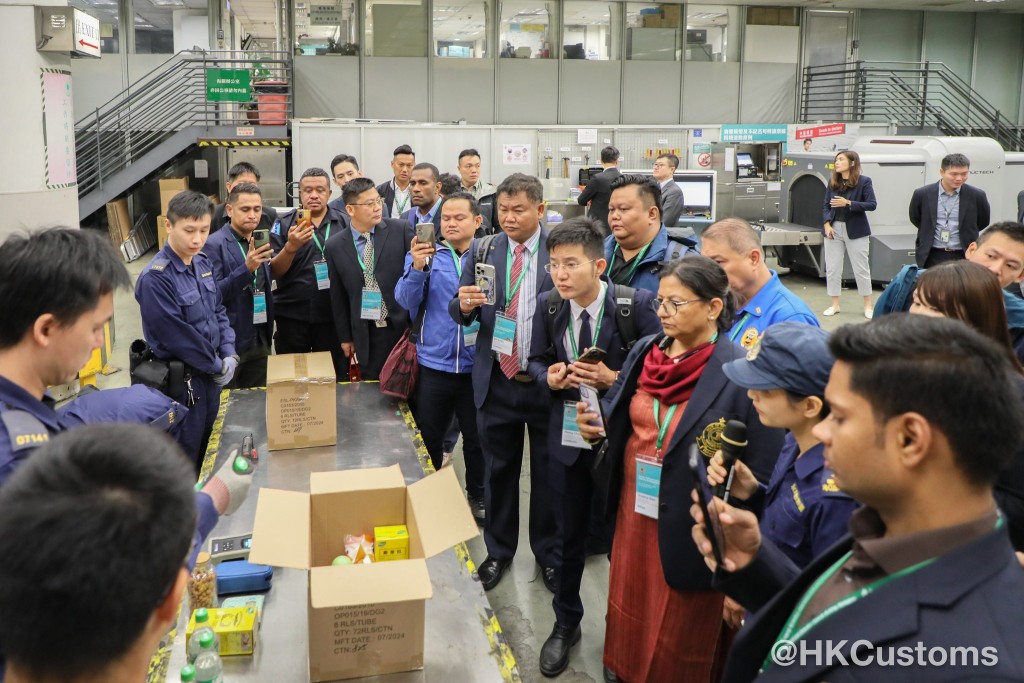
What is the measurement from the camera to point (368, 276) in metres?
4.62

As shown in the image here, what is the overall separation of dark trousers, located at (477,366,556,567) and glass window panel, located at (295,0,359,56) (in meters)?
10.8

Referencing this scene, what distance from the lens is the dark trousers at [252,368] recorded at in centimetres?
482

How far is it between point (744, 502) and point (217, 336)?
104 inches

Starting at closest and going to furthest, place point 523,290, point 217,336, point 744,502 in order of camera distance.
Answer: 1. point 744,502
2. point 523,290
3. point 217,336

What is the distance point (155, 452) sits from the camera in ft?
3.71

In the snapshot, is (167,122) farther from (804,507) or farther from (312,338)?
(804,507)

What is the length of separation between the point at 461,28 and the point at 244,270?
1030 centimetres

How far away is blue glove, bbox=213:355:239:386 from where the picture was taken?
12.8ft

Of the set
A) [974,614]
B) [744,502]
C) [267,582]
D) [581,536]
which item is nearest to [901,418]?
[974,614]

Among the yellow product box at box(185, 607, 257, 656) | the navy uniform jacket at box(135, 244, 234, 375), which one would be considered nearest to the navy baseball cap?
the yellow product box at box(185, 607, 257, 656)

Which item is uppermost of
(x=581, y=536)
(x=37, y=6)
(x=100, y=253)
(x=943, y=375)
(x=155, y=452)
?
(x=37, y=6)

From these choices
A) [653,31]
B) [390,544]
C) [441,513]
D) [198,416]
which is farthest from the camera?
[653,31]

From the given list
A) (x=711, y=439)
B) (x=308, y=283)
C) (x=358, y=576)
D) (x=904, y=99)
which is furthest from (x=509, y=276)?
(x=904, y=99)

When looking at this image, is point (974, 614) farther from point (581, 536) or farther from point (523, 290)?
point (523, 290)
